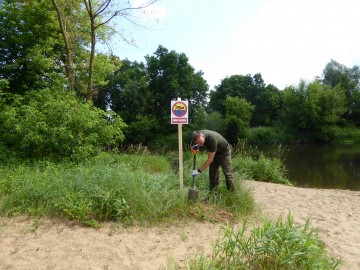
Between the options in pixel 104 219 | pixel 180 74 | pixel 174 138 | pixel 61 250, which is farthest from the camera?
pixel 180 74

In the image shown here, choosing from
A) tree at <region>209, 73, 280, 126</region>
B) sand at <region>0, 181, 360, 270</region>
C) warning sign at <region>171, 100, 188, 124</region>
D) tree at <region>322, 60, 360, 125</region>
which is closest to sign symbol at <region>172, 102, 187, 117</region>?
warning sign at <region>171, 100, 188, 124</region>

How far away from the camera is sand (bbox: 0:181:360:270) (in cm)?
286

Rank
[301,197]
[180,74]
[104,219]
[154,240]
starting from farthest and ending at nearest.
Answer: [180,74] < [301,197] < [104,219] < [154,240]

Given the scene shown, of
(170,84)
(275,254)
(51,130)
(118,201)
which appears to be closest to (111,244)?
(118,201)

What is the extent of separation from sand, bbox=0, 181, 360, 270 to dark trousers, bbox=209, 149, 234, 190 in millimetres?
1106

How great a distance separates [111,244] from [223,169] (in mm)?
2479

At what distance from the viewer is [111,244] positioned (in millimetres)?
3252

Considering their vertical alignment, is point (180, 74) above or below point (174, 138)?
above

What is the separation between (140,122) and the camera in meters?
29.3

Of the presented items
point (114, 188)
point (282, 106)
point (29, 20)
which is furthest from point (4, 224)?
point (282, 106)

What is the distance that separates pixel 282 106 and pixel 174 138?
941 inches

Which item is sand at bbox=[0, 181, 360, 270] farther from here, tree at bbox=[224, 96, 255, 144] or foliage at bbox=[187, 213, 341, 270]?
tree at bbox=[224, 96, 255, 144]

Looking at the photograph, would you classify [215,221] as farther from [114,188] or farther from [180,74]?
[180,74]

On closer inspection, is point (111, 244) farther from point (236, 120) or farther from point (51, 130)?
point (236, 120)
